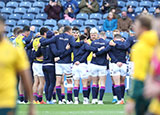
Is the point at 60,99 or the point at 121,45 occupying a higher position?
the point at 121,45

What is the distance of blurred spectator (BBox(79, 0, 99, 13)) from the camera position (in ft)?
72.8

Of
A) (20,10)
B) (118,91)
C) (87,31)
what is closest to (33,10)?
(20,10)

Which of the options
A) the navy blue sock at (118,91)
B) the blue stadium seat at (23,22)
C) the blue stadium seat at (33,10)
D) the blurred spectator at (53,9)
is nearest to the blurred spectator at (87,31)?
the navy blue sock at (118,91)

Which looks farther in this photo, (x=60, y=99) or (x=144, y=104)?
(x=60, y=99)

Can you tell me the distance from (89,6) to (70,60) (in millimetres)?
8987

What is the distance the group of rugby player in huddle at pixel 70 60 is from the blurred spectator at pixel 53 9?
8285mm

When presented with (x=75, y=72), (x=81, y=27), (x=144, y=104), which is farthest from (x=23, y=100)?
(x=144, y=104)

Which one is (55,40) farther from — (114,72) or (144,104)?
(144,104)

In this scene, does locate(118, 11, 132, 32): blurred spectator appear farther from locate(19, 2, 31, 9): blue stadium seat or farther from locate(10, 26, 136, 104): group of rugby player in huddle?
locate(10, 26, 136, 104): group of rugby player in huddle

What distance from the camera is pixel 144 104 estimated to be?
206 inches

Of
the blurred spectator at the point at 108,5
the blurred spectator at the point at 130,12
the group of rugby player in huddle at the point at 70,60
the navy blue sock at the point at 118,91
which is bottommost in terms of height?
the navy blue sock at the point at 118,91

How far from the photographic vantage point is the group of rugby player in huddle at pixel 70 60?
527 inches

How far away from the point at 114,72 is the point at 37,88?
227 cm

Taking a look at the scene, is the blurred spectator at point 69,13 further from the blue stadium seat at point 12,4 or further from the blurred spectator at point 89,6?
the blue stadium seat at point 12,4
